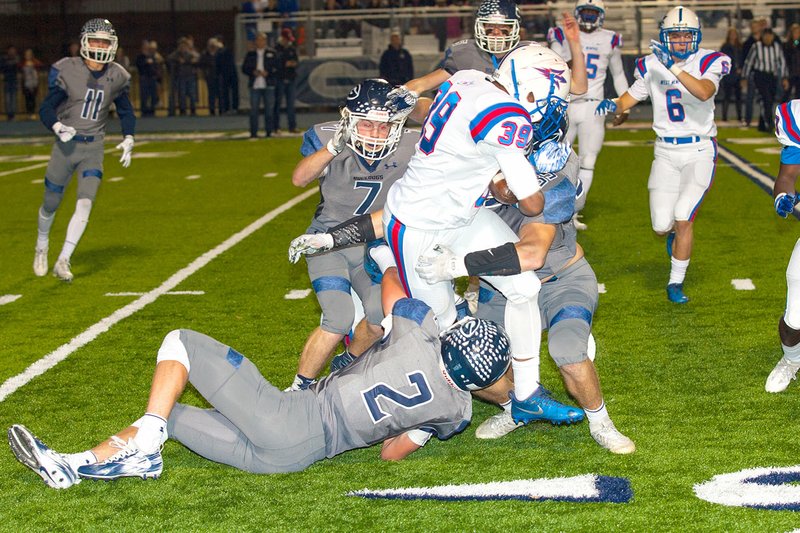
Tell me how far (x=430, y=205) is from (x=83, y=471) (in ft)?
5.69

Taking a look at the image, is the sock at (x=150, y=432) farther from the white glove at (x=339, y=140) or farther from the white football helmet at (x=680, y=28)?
the white football helmet at (x=680, y=28)

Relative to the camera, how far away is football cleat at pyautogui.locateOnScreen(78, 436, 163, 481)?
4457 millimetres

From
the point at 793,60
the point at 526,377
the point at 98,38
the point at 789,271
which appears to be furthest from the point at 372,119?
the point at 793,60

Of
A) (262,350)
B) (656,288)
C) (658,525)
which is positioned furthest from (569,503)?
(656,288)

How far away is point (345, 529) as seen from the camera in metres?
4.16

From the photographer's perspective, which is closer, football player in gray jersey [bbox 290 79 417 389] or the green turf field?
the green turf field

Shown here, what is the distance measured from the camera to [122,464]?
4.46 meters

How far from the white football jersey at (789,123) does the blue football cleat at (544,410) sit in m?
1.80

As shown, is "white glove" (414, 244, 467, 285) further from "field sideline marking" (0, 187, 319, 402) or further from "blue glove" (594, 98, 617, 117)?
"blue glove" (594, 98, 617, 117)

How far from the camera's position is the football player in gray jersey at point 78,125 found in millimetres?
8789

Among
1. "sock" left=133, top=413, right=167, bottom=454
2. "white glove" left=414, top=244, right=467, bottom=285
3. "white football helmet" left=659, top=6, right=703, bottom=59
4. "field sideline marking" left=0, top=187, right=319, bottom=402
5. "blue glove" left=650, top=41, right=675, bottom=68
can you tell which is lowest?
"field sideline marking" left=0, top=187, right=319, bottom=402

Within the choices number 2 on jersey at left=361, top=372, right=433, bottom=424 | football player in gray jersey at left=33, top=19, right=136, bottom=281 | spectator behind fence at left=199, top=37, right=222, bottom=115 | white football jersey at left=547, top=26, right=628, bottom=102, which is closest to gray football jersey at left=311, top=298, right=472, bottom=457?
number 2 on jersey at left=361, top=372, right=433, bottom=424

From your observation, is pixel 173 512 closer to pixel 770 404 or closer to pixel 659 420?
pixel 659 420

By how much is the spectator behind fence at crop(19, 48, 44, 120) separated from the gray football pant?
20700mm
